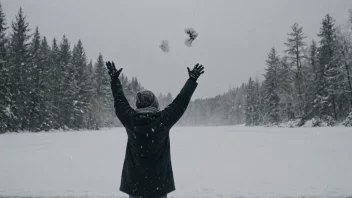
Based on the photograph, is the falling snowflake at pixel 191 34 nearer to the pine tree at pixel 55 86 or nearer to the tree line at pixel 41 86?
the tree line at pixel 41 86

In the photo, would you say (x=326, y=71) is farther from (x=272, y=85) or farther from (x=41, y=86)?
(x=41, y=86)

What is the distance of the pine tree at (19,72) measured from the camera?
114 ft

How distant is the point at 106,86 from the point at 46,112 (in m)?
Answer: 26.1

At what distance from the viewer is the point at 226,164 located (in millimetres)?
9555

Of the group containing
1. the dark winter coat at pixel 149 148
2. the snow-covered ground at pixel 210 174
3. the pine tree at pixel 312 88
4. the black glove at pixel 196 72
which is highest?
the pine tree at pixel 312 88

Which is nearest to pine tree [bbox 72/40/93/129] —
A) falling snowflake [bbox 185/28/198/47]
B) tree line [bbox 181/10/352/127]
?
tree line [bbox 181/10/352/127]

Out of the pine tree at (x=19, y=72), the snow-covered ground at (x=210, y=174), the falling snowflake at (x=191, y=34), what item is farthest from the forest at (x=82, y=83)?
the falling snowflake at (x=191, y=34)

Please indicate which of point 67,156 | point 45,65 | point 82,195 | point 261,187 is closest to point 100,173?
point 82,195

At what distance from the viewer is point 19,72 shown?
3791 cm

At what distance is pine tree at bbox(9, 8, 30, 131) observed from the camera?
34.7m

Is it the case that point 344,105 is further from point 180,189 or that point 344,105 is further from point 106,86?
point 106,86

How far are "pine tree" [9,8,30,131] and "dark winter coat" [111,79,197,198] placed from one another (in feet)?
117

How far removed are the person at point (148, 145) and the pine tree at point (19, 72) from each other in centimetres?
3557

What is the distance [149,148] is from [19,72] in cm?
4111
